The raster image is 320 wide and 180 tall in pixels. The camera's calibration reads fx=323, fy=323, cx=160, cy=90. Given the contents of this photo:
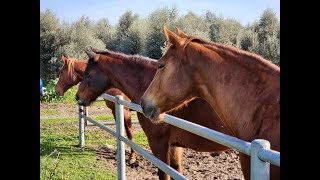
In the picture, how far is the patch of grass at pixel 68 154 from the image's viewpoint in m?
5.05

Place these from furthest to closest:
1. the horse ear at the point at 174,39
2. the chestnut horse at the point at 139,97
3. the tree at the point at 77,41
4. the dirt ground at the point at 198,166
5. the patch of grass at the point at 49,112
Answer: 1. the tree at the point at 77,41
2. the patch of grass at the point at 49,112
3. the dirt ground at the point at 198,166
4. the chestnut horse at the point at 139,97
5. the horse ear at the point at 174,39

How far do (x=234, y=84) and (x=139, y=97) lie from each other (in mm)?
1992

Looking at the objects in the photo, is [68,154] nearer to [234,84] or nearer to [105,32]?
[234,84]

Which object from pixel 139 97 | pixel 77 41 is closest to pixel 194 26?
pixel 77 41

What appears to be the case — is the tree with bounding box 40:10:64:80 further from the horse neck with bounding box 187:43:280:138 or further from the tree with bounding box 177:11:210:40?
the horse neck with bounding box 187:43:280:138

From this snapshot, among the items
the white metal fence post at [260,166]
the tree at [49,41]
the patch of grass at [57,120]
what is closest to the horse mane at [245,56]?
the white metal fence post at [260,166]

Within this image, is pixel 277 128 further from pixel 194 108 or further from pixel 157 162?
pixel 194 108

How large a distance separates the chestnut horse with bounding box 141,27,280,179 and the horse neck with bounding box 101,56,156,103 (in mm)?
1489

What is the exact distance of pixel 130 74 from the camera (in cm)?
416

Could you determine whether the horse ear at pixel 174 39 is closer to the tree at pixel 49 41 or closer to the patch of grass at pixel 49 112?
the patch of grass at pixel 49 112

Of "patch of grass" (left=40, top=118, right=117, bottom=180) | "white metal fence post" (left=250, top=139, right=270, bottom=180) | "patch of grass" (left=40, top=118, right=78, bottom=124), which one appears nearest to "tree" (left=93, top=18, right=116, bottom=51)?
"patch of grass" (left=40, top=118, right=78, bottom=124)

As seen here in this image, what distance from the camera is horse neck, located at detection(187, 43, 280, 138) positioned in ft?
6.64

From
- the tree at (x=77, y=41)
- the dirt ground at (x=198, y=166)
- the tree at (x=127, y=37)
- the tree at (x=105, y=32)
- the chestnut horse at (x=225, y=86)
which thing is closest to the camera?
the chestnut horse at (x=225, y=86)
